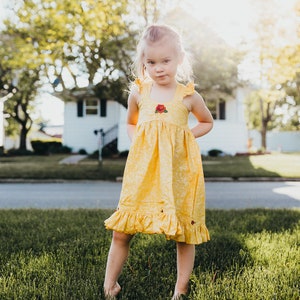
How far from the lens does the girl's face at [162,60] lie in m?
2.65

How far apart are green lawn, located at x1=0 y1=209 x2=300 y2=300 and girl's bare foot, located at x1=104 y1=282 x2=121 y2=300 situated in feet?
0.14

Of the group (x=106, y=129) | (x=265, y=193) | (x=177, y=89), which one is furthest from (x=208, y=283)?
(x=106, y=129)

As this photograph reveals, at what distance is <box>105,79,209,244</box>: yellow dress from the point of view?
261 cm

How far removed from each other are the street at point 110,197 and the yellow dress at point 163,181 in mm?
4909

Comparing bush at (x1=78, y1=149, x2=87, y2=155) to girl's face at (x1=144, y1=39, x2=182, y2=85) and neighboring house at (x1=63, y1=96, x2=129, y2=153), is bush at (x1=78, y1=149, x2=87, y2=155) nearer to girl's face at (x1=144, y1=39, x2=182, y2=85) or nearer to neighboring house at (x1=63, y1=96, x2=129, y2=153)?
neighboring house at (x1=63, y1=96, x2=129, y2=153)

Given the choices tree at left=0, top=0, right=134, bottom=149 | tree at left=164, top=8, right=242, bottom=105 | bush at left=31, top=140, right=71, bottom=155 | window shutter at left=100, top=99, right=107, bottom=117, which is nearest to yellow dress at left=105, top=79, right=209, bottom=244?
tree at left=0, top=0, right=134, bottom=149

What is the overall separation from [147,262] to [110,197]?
18.9 ft

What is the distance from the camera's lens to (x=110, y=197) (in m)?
9.19

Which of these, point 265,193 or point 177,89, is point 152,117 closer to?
point 177,89

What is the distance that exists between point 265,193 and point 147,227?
7.89 m

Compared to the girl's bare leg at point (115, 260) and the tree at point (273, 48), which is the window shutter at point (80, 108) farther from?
the girl's bare leg at point (115, 260)

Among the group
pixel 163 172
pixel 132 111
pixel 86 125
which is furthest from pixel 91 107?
pixel 163 172

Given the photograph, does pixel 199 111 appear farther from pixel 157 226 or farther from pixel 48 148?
pixel 48 148

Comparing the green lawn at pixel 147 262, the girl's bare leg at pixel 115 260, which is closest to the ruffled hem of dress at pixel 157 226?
the girl's bare leg at pixel 115 260
